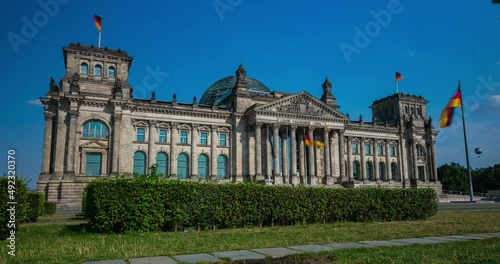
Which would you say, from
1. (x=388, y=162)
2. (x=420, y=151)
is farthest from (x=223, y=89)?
(x=420, y=151)

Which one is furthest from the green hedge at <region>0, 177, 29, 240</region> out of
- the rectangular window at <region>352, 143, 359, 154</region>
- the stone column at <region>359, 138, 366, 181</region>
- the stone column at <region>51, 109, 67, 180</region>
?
the stone column at <region>359, 138, 366, 181</region>

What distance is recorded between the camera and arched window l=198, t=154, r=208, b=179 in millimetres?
59812

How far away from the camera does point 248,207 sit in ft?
70.8

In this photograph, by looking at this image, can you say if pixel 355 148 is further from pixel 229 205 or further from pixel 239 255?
pixel 239 255

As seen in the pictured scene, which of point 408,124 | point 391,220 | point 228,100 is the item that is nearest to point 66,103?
point 228,100

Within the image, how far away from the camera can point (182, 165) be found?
2315 inches

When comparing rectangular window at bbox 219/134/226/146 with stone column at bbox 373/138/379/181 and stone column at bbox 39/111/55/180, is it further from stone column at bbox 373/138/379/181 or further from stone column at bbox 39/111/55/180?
stone column at bbox 373/138/379/181

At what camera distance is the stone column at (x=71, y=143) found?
1920 inches

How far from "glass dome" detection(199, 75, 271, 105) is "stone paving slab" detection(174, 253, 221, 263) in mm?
61626

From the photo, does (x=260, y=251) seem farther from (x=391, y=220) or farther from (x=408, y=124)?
(x=408, y=124)

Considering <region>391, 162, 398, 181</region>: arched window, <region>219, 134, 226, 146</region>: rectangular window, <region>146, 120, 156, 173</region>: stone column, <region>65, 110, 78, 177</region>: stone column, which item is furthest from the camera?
<region>391, 162, 398, 181</region>: arched window

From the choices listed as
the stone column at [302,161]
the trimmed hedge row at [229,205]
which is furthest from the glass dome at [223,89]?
the trimmed hedge row at [229,205]

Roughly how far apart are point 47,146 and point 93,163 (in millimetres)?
6551

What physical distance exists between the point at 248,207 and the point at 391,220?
11.0 m
